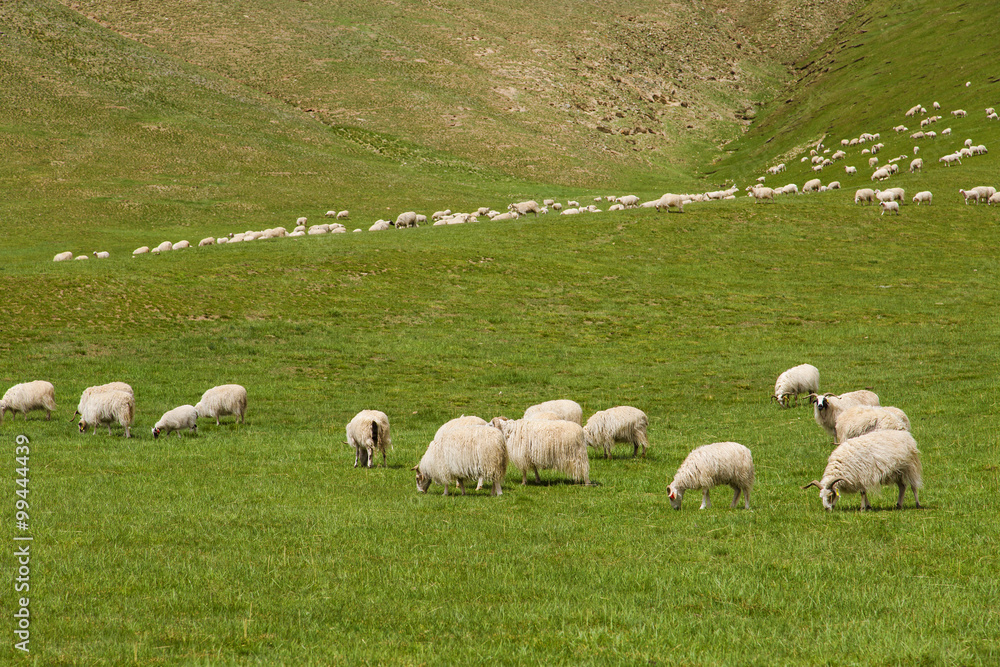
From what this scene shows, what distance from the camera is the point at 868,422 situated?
1652 centimetres

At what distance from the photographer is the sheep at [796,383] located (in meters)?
26.8

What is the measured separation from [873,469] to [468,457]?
7.37 m

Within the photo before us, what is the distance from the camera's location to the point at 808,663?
7.33m

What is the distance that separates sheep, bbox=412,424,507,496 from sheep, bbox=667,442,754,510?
11.5ft

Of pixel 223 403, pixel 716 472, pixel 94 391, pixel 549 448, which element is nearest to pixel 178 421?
pixel 223 403

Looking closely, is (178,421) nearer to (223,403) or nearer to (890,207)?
(223,403)

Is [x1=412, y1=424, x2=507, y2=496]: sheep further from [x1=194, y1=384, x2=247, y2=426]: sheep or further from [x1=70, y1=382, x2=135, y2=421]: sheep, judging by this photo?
[x1=70, y1=382, x2=135, y2=421]: sheep

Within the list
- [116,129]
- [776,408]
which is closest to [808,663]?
[776,408]

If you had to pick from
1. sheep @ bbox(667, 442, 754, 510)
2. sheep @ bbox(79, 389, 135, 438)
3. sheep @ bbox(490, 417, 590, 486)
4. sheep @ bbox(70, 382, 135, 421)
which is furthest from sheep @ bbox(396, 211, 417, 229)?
sheep @ bbox(667, 442, 754, 510)

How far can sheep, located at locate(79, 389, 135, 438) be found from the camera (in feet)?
72.7

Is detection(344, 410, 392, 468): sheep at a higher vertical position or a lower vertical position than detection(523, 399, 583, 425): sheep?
lower

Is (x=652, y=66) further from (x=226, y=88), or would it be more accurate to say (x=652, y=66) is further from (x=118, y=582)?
(x=118, y=582)

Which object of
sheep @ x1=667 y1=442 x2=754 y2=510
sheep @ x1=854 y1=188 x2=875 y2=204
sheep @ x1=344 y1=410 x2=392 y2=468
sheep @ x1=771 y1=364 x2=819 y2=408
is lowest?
sheep @ x1=667 y1=442 x2=754 y2=510

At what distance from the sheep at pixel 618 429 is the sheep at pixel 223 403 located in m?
12.0
